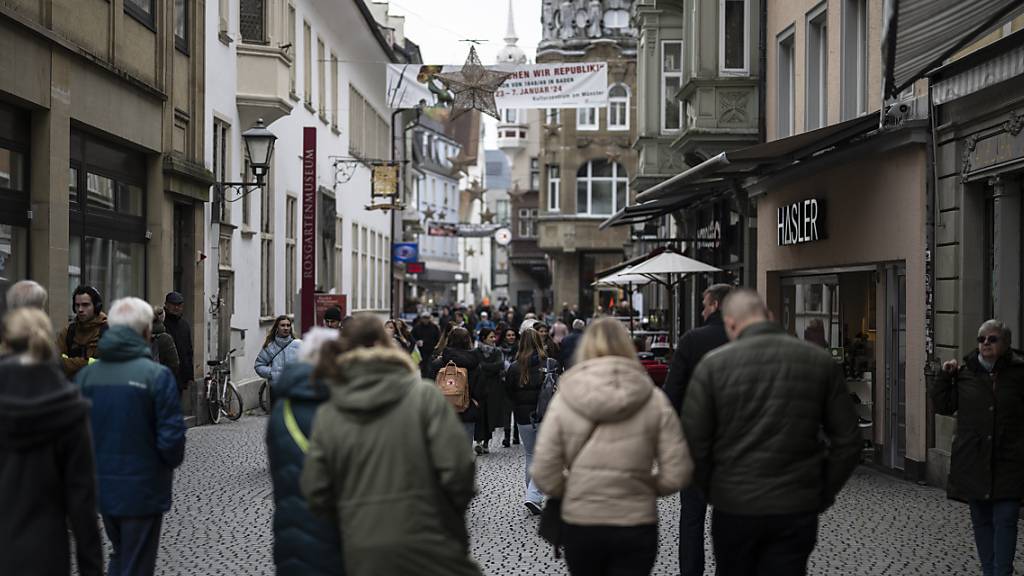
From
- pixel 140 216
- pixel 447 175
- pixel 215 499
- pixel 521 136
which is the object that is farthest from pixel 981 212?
pixel 521 136

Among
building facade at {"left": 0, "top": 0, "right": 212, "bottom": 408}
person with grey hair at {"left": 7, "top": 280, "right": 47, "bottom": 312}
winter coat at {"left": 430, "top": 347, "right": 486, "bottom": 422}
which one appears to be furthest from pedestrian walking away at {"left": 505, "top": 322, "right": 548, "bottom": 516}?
person with grey hair at {"left": 7, "top": 280, "right": 47, "bottom": 312}

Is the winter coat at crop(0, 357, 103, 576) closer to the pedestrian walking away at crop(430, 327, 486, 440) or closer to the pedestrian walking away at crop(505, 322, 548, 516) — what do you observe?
the pedestrian walking away at crop(505, 322, 548, 516)

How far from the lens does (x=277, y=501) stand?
589cm

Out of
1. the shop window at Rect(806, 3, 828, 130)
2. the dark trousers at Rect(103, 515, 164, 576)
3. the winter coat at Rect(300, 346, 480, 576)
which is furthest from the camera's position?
the shop window at Rect(806, 3, 828, 130)

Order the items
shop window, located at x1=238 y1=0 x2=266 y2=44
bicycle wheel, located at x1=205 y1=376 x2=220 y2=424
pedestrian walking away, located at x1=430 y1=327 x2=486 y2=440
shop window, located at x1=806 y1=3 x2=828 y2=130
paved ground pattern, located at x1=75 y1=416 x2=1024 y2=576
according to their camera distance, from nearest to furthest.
Result: paved ground pattern, located at x1=75 y1=416 x2=1024 y2=576 → pedestrian walking away, located at x1=430 y1=327 x2=486 y2=440 → shop window, located at x1=806 y1=3 x2=828 y2=130 → bicycle wheel, located at x1=205 y1=376 x2=220 y2=424 → shop window, located at x1=238 y1=0 x2=266 y2=44

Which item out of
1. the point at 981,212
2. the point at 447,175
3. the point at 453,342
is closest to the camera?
the point at 981,212

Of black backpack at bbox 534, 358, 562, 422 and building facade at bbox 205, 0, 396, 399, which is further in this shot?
building facade at bbox 205, 0, 396, 399

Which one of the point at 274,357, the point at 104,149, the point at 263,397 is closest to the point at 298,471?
the point at 274,357

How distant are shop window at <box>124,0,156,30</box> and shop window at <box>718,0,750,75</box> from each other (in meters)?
9.00

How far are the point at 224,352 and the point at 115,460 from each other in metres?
17.2

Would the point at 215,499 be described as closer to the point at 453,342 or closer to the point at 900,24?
the point at 453,342

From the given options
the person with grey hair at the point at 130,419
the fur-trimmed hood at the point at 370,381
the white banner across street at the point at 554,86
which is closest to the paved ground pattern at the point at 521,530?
the person with grey hair at the point at 130,419

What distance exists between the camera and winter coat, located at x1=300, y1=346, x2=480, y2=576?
17.8ft

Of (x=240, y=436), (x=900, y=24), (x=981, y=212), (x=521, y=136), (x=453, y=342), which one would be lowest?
(x=240, y=436)
